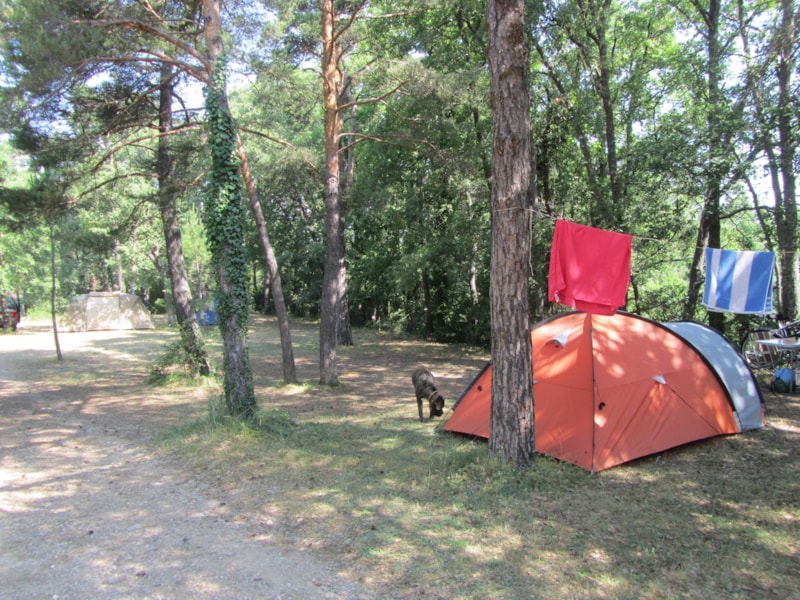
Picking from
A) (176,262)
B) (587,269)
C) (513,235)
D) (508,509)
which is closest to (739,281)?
(587,269)

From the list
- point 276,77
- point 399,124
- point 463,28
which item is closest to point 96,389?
point 276,77

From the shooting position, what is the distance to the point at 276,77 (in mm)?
10461

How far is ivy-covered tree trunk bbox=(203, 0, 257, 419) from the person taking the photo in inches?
287

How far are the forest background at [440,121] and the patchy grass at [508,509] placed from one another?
288 cm

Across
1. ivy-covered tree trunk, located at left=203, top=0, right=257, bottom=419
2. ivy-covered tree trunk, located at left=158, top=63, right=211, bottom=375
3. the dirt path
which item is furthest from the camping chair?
ivy-covered tree trunk, located at left=158, top=63, right=211, bottom=375

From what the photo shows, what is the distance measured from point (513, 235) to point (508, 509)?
2.54 meters

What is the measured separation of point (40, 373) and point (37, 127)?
704 cm

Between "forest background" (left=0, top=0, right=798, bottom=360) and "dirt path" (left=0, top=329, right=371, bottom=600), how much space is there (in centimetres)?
286

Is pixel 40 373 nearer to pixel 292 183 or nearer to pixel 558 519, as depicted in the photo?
pixel 292 183

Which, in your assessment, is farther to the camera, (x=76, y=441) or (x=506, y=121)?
(x=76, y=441)

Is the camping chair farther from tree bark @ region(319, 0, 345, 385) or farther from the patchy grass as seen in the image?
tree bark @ region(319, 0, 345, 385)

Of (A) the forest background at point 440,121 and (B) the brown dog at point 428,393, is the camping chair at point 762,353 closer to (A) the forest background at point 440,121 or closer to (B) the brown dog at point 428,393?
(A) the forest background at point 440,121

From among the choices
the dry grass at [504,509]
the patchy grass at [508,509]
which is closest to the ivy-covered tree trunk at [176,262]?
the dry grass at [504,509]

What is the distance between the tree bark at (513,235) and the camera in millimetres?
5281
